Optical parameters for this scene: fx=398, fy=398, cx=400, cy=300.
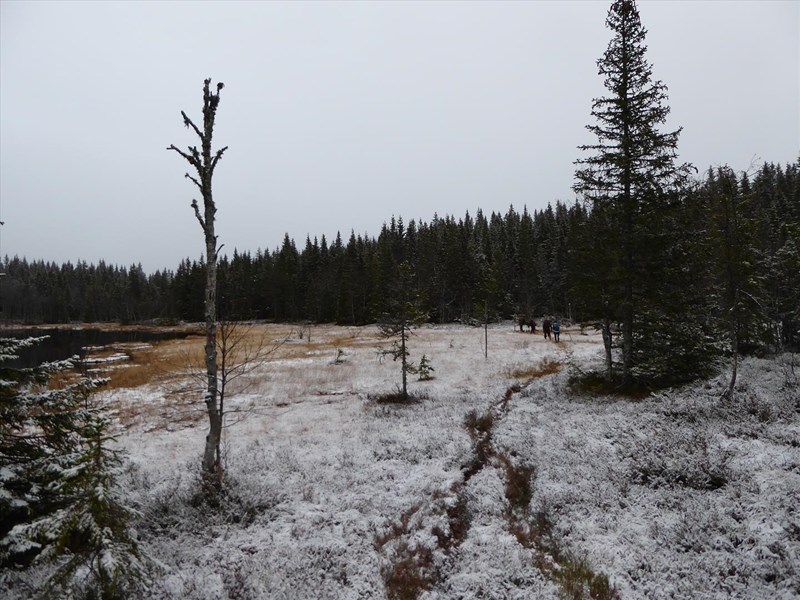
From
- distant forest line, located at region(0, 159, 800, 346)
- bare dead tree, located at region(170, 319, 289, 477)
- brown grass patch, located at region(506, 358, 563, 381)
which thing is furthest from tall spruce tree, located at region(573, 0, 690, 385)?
bare dead tree, located at region(170, 319, 289, 477)

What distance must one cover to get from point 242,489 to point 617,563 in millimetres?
7863

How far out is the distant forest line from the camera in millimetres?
17125

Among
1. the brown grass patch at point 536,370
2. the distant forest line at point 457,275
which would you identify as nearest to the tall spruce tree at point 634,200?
the distant forest line at point 457,275

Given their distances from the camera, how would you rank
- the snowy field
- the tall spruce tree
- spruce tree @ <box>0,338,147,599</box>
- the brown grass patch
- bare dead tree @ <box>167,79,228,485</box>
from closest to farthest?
spruce tree @ <box>0,338,147,599</box> → the snowy field → bare dead tree @ <box>167,79,228,485</box> → the tall spruce tree → the brown grass patch

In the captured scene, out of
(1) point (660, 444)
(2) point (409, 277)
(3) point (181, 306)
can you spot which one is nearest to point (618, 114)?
(2) point (409, 277)

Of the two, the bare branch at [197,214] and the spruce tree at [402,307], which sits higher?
the bare branch at [197,214]

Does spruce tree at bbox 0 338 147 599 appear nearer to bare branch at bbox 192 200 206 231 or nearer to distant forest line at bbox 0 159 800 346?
bare branch at bbox 192 200 206 231

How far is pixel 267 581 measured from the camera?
254 inches

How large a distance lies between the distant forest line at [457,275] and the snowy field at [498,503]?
7.14m

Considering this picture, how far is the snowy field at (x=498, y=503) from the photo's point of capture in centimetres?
641

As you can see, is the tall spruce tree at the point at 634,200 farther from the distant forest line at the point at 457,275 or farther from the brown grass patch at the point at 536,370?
the brown grass patch at the point at 536,370

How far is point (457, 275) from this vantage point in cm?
7250

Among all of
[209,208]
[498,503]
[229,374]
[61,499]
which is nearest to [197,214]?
[209,208]

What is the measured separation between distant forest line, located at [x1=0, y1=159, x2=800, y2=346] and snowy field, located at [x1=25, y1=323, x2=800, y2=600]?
23.4 ft
